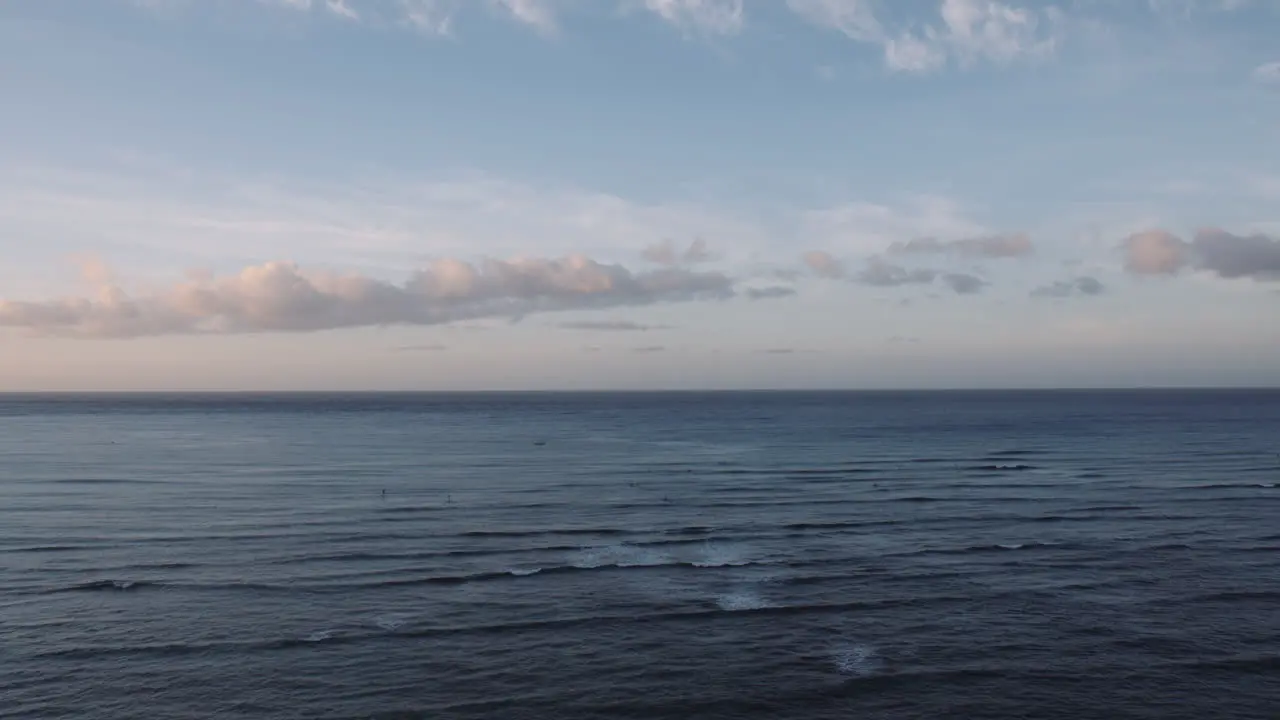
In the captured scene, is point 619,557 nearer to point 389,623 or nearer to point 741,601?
point 741,601

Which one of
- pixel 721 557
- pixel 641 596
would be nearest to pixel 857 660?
pixel 641 596

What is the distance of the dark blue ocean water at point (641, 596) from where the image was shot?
1448 inches

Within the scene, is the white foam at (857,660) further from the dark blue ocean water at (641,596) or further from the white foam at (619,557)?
the white foam at (619,557)

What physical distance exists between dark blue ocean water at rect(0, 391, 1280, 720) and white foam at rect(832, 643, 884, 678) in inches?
5.1

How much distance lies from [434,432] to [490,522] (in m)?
119

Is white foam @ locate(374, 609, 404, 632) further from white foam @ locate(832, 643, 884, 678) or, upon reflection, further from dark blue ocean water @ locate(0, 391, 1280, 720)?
white foam @ locate(832, 643, 884, 678)

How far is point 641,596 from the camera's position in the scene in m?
49.8

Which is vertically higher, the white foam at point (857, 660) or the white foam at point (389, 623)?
the white foam at point (389, 623)

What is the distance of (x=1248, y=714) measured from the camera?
34.9 m

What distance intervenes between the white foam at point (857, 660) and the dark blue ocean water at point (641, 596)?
0.13m

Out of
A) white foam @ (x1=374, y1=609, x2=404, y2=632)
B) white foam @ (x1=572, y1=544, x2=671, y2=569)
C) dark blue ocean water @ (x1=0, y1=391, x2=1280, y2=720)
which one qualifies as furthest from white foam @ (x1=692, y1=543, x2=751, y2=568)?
white foam @ (x1=374, y1=609, x2=404, y2=632)

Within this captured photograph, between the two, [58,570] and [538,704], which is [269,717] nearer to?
[538,704]

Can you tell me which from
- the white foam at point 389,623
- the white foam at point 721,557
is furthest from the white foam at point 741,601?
the white foam at point 389,623

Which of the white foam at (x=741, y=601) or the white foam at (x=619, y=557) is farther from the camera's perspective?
the white foam at (x=619, y=557)
